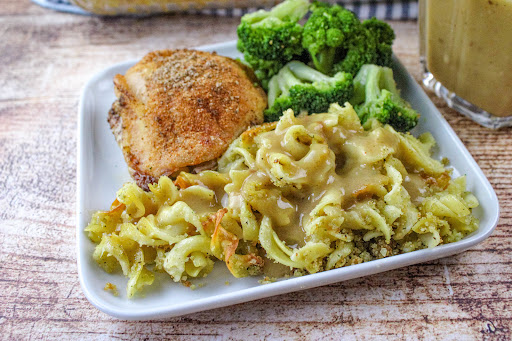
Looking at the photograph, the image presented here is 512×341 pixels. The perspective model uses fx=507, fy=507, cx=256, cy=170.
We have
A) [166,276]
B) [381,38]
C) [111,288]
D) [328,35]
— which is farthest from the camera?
[381,38]

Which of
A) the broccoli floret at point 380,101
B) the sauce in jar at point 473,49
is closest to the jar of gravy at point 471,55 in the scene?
the sauce in jar at point 473,49

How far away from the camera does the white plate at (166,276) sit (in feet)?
8.15

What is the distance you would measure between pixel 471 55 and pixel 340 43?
2.96 ft

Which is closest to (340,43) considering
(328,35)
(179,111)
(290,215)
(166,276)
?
(328,35)

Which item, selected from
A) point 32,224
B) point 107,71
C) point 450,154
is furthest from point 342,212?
point 107,71

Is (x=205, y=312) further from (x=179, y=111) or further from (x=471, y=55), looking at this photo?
(x=471, y=55)

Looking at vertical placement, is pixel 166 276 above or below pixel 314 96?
below

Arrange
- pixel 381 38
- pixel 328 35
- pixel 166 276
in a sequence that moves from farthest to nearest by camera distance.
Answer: pixel 381 38
pixel 328 35
pixel 166 276

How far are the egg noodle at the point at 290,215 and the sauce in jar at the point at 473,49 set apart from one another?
1032 millimetres

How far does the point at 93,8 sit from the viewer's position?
532cm

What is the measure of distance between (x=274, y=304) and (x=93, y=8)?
13.1ft

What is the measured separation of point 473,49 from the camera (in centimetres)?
346

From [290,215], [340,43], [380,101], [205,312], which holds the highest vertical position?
[340,43]

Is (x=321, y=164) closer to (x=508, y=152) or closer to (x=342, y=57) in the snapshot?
(x=342, y=57)
